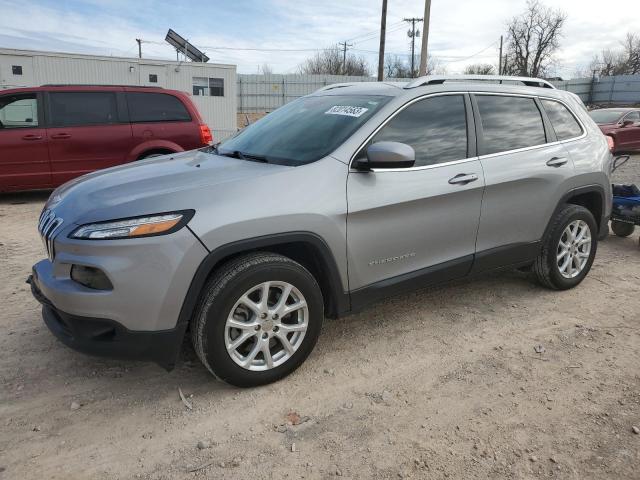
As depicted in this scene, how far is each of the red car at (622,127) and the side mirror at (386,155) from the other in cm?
1372

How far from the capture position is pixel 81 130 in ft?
25.9

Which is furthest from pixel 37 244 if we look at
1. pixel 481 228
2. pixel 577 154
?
pixel 577 154

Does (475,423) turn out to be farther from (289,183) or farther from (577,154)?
(577,154)

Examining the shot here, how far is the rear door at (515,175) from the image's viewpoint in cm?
377

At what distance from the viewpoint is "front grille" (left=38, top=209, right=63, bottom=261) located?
2.75m

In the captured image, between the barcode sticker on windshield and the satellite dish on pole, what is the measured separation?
19.3 meters

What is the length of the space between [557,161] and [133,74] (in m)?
14.6

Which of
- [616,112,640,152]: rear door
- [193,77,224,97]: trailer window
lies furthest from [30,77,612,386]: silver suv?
[193,77,224,97]: trailer window

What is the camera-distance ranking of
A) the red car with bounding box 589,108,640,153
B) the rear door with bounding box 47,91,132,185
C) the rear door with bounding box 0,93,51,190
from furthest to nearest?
the red car with bounding box 589,108,640,153 < the rear door with bounding box 47,91,132,185 < the rear door with bounding box 0,93,51,190

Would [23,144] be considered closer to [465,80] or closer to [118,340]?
[118,340]

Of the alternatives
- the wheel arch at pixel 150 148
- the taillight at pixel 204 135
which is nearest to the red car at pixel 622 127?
the taillight at pixel 204 135

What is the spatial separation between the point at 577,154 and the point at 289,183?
2750 millimetres

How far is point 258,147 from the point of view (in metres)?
3.59

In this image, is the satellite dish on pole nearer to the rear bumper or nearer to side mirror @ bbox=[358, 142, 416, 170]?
side mirror @ bbox=[358, 142, 416, 170]
